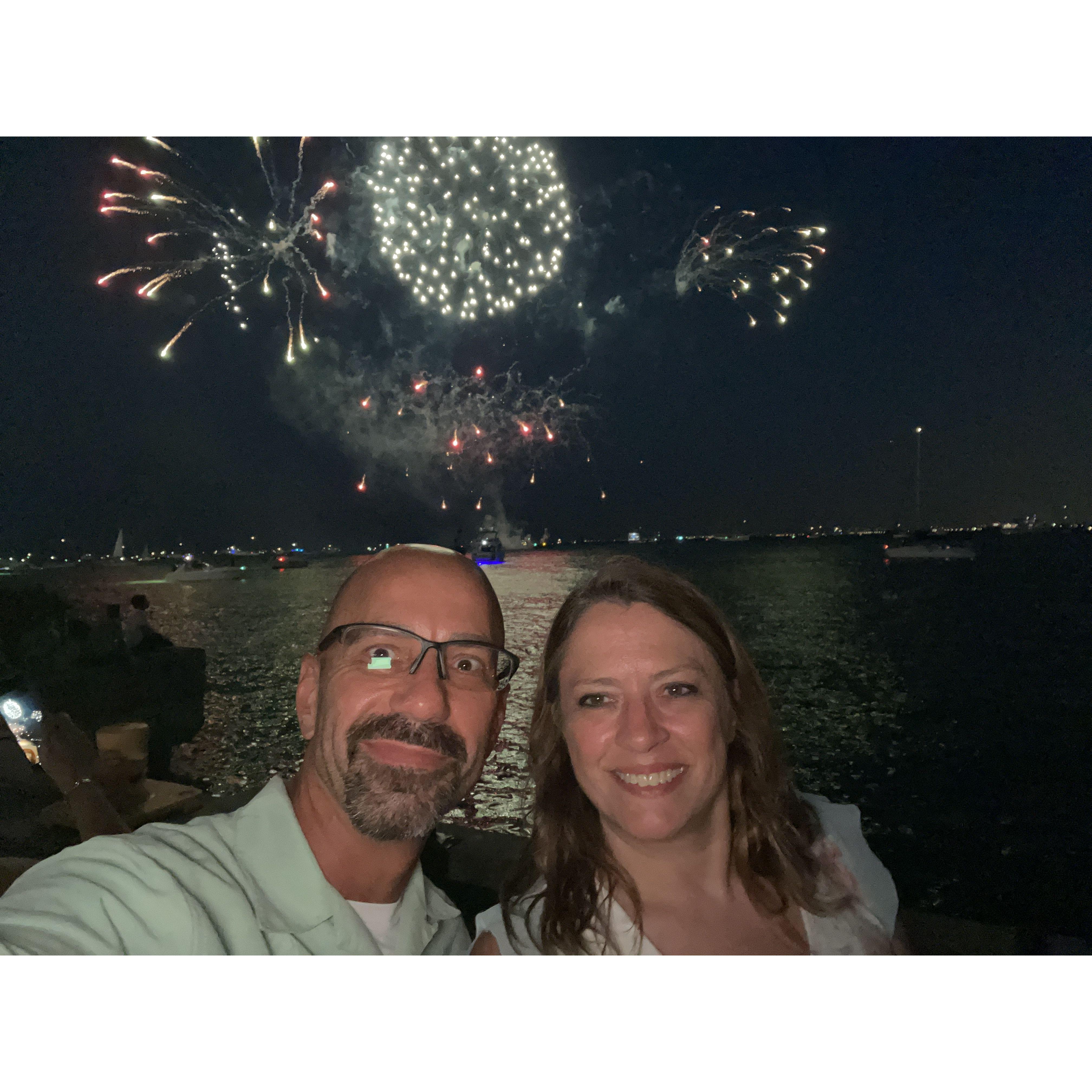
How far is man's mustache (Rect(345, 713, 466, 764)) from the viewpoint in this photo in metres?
2.02

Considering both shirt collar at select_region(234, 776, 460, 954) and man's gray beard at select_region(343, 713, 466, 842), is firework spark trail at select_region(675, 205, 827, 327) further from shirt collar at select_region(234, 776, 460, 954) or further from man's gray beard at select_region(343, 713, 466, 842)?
shirt collar at select_region(234, 776, 460, 954)

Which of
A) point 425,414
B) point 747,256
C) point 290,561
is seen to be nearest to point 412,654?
point 425,414

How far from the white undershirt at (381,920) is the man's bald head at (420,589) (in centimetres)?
104

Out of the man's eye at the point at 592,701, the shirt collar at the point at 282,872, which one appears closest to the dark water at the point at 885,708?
the man's eye at the point at 592,701

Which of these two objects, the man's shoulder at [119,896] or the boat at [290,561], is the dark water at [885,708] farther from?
the man's shoulder at [119,896]

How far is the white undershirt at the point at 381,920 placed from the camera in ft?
6.84

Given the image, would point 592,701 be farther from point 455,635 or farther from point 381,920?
point 381,920

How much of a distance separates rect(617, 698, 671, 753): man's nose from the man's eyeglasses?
468 millimetres

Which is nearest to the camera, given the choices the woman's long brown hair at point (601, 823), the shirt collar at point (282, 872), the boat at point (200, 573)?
the shirt collar at point (282, 872)

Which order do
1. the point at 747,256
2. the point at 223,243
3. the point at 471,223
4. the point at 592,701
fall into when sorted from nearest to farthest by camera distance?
the point at 592,701
the point at 223,243
the point at 747,256
the point at 471,223

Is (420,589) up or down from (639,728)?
up

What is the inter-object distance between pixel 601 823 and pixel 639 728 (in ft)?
1.55

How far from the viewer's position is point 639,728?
198 centimetres

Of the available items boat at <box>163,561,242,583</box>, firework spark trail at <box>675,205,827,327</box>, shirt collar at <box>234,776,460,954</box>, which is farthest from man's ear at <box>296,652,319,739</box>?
firework spark trail at <box>675,205,827,327</box>
